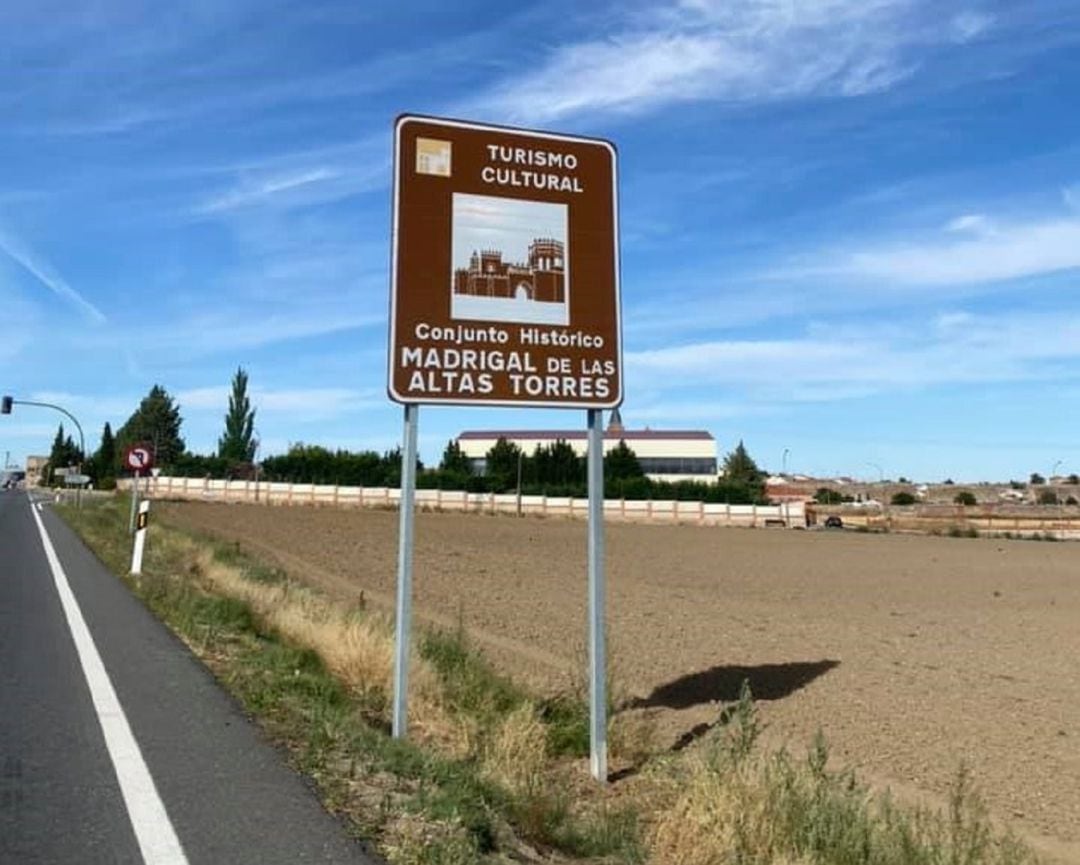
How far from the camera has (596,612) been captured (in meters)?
7.41

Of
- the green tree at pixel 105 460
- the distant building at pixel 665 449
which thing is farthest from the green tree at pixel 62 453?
the distant building at pixel 665 449

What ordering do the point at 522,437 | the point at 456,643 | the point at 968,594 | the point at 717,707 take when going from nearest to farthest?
the point at 717,707 < the point at 456,643 < the point at 968,594 < the point at 522,437

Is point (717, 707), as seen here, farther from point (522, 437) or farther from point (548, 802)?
point (522, 437)

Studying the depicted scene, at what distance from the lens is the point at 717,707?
34.5 feet

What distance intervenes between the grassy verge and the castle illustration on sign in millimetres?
2908

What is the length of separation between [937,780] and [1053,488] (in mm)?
195436

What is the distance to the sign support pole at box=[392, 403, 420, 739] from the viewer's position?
285 inches

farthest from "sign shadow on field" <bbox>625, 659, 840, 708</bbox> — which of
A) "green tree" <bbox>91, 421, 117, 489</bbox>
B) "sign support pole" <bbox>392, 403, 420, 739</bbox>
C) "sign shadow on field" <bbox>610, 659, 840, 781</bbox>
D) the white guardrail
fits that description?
"green tree" <bbox>91, 421, 117, 489</bbox>

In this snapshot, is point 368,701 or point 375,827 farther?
point 368,701

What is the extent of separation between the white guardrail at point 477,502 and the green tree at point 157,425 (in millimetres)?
43558

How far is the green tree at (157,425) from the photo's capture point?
463 ft

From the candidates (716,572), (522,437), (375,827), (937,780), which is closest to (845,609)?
(716,572)

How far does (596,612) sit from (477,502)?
88.7 meters

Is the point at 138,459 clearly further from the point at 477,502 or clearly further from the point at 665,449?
the point at 665,449
